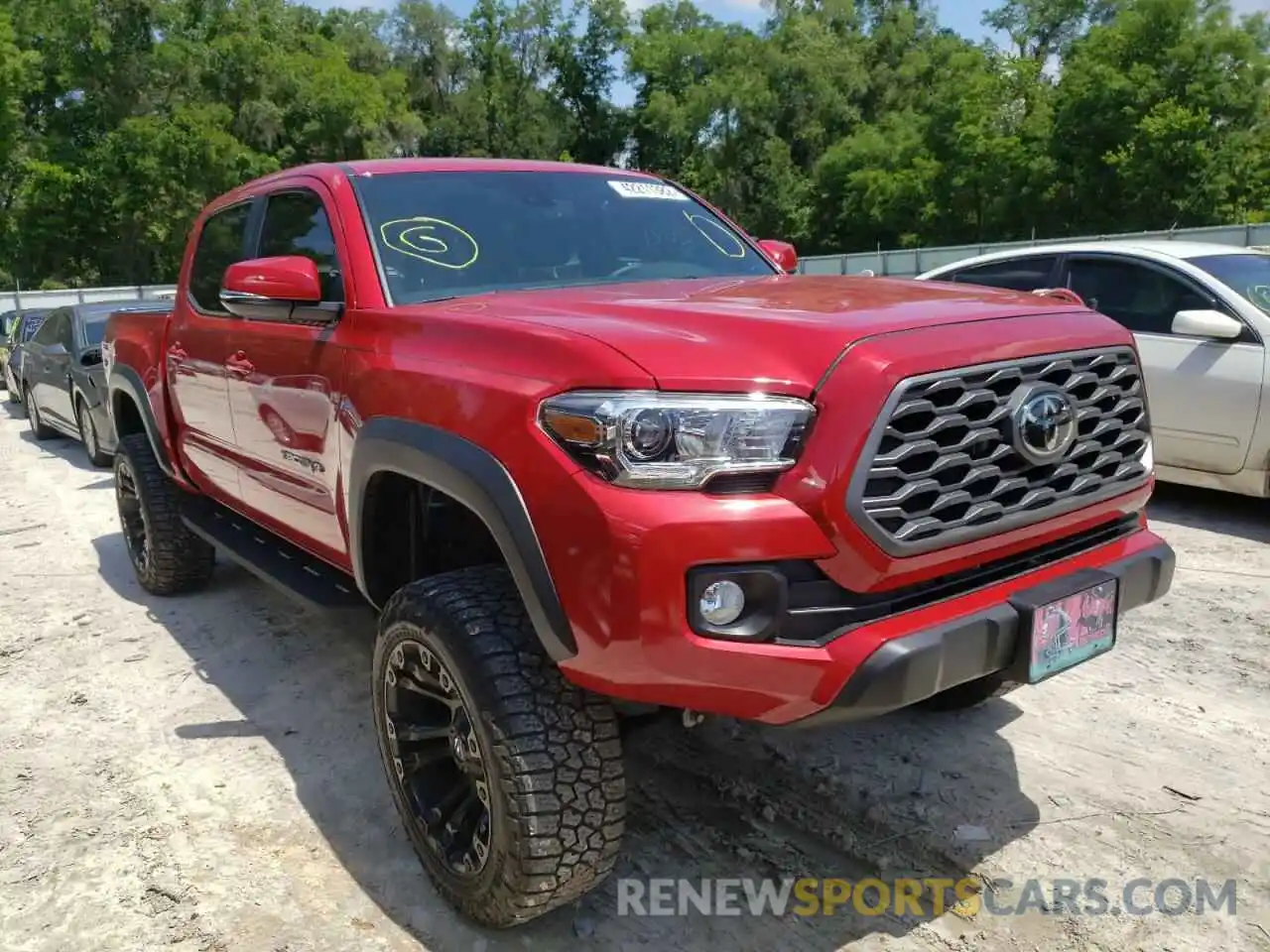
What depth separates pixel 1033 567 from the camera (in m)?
2.58

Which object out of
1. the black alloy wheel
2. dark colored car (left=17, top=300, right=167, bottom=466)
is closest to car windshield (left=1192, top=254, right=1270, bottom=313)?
the black alloy wheel

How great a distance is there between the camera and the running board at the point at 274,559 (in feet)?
11.5

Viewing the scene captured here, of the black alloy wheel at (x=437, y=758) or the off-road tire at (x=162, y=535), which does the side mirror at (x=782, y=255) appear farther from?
the off-road tire at (x=162, y=535)

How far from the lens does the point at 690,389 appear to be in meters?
2.21

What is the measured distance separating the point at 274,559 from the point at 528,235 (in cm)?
160

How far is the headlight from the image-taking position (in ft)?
7.16

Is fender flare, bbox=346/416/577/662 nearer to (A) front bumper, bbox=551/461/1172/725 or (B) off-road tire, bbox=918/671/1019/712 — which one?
(A) front bumper, bbox=551/461/1172/725

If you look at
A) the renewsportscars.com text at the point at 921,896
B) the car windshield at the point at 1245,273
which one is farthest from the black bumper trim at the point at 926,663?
the car windshield at the point at 1245,273

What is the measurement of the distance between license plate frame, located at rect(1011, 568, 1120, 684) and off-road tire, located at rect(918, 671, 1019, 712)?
33.4 inches

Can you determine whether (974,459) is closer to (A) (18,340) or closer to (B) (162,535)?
(B) (162,535)

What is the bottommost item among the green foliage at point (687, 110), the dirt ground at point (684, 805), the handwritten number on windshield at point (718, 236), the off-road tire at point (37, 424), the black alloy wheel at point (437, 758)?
the off-road tire at point (37, 424)

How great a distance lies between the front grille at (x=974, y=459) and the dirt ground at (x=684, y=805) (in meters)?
1.03

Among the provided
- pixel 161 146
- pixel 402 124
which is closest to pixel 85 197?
pixel 161 146

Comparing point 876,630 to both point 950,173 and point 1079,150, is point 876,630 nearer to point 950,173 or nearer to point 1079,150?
point 1079,150
